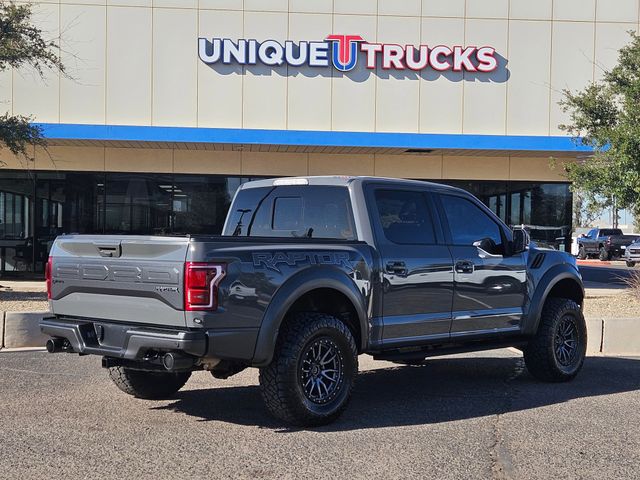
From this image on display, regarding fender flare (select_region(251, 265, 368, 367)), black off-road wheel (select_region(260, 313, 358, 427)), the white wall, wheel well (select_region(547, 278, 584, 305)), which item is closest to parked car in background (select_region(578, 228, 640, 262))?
the white wall

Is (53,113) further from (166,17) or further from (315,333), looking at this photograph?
(315,333)

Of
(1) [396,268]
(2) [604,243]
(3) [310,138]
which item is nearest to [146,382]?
(1) [396,268]

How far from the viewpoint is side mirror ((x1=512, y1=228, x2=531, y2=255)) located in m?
8.05

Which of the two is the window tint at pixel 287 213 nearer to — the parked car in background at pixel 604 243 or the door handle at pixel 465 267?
the door handle at pixel 465 267

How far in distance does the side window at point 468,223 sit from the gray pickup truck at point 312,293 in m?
0.01

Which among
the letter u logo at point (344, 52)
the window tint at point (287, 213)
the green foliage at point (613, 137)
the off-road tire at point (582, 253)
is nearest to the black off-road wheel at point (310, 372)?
the window tint at point (287, 213)

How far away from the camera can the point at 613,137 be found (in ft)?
47.2

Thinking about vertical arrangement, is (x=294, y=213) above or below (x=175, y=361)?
above

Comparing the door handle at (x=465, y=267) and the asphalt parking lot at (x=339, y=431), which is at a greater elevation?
→ the door handle at (x=465, y=267)

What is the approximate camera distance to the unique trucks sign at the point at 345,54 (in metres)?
19.7

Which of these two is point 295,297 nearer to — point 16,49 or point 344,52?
point 16,49

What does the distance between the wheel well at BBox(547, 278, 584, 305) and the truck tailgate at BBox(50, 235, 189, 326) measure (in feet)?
15.6

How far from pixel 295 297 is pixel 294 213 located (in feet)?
4.91

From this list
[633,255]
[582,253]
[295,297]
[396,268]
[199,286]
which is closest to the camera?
[199,286]
